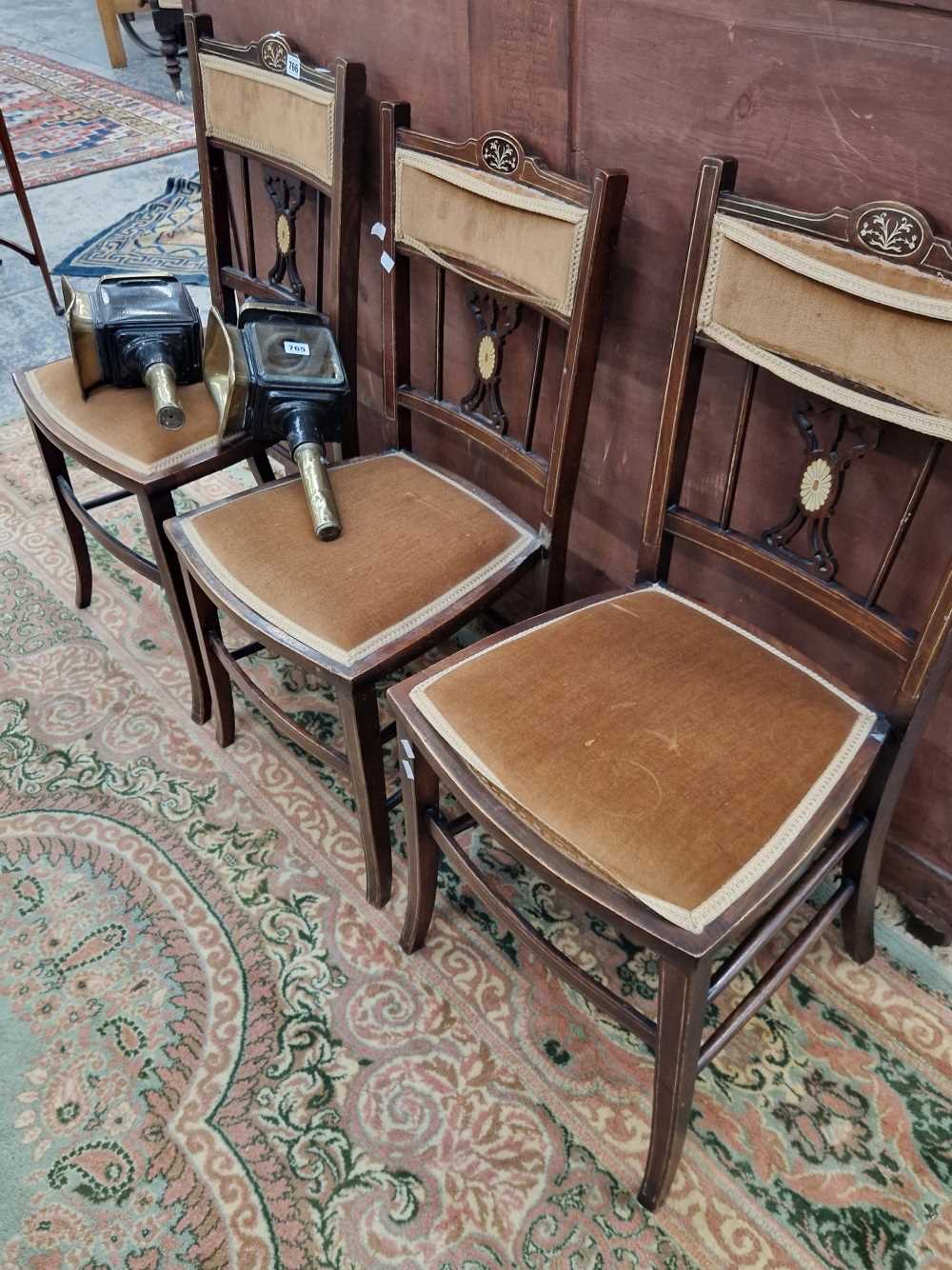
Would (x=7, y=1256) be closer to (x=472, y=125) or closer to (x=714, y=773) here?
(x=714, y=773)

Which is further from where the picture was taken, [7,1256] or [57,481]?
[57,481]

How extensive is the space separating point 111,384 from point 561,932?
4.05 ft

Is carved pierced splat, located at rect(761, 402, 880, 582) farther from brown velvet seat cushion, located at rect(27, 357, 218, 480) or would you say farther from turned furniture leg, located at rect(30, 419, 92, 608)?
turned furniture leg, located at rect(30, 419, 92, 608)

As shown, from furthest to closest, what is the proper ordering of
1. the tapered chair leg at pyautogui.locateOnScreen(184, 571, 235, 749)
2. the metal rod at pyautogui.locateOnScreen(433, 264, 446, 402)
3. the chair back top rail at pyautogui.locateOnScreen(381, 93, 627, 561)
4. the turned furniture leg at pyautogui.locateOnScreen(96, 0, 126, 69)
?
→ 1. the turned furniture leg at pyautogui.locateOnScreen(96, 0, 126, 69)
2. the tapered chair leg at pyautogui.locateOnScreen(184, 571, 235, 749)
3. the metal rod at pyautogui.locateOnScreen(433, 264, 446, 402)
4. the chair back top rail at pyautogui.locateOnScreen(381, 93, 627, 561)

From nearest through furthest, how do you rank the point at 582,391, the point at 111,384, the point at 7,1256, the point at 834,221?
the point at 834,221 → the point at 7,1256 → the point at 582,391 → the point at 111,384

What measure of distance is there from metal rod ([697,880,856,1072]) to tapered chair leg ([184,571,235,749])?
3.18 ft

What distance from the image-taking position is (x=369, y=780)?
133 centimetres

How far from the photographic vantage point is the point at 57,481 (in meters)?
1.81

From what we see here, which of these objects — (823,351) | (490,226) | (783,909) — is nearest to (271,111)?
(490,226)

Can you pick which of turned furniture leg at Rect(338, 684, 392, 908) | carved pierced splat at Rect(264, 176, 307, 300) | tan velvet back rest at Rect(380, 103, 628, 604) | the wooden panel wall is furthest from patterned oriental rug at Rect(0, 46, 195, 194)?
turned furniture leg at Rect(338, 684, 392, 908)

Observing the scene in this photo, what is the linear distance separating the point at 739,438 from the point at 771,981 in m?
0.68

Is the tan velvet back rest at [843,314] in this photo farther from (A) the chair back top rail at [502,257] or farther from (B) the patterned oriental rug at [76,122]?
(B) the patterned oriental rug at [76,122]

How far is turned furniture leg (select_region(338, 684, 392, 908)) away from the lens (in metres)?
1.22

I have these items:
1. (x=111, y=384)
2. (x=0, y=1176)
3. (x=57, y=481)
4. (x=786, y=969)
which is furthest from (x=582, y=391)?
(x=0, y=1176)
